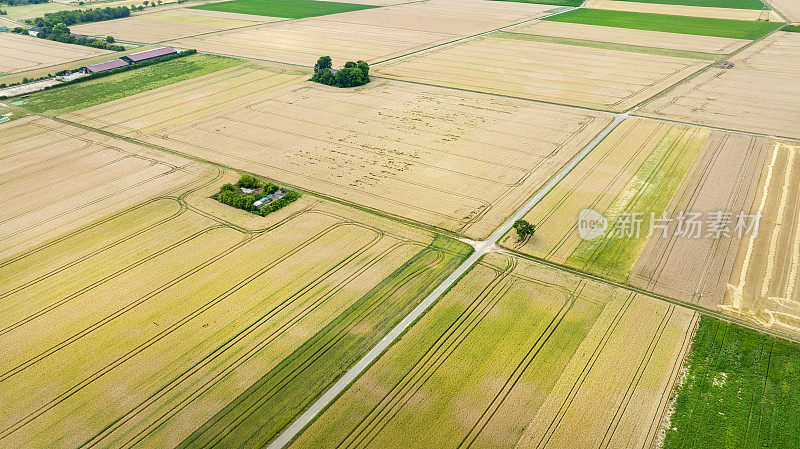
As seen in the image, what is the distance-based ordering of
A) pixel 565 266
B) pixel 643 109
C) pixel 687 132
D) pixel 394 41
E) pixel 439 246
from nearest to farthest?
1. pixel 565 266
2. pixel 439 246
3. pixel 687 132
4. pixel 643 109
5. pixel 394 41

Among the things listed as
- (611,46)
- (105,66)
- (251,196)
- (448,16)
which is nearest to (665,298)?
(251,196)

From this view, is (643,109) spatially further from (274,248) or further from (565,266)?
(274,248)

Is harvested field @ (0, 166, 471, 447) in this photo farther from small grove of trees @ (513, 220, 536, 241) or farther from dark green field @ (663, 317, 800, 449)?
dark green field @ (663, 317, 800, 449)

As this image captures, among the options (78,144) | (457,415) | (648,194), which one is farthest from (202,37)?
(457,415)

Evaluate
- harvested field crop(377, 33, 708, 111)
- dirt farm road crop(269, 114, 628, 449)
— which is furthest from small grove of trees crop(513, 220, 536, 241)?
harvested field crop(377, 33, 708, 111)

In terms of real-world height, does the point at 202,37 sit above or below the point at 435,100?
above

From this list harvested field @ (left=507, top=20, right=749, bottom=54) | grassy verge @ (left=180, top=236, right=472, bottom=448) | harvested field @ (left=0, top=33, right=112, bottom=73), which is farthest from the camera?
harvested field @ (left=0, top=33, right=112, bottom=73)

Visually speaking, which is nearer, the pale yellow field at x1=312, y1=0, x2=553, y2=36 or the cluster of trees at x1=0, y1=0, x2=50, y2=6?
the pale yellow field at x1=312, y1=0, x2=553, y2=36
